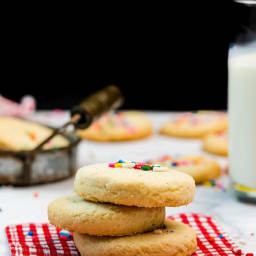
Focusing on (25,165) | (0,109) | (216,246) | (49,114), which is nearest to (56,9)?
(49,114)

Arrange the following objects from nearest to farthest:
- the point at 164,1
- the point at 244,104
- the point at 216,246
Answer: the point at 216,246
the point at 244,104
the point at 164,1

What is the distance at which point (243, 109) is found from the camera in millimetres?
1975

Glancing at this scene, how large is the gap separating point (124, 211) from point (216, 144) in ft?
4.33

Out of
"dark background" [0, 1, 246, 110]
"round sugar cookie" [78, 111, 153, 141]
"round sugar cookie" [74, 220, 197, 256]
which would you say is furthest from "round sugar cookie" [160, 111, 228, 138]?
"round sugar cookie" [74, 220, 197, 256]

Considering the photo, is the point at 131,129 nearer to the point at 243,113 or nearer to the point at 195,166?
the point at 195,166

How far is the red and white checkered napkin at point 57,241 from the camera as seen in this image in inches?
61.9

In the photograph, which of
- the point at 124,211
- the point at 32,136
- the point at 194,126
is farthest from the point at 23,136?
the point at 194,126

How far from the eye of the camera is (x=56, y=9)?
145 inches

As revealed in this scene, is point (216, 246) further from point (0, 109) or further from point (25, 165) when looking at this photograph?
point (0, 109)

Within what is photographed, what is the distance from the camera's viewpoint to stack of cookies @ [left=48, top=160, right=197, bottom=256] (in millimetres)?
1423

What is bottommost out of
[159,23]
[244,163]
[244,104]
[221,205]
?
[221,205]

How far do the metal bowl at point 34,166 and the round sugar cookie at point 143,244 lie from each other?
2.12 ft

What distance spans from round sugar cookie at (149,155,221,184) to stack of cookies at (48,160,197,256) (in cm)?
74

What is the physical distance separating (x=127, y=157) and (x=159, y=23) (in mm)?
1382
